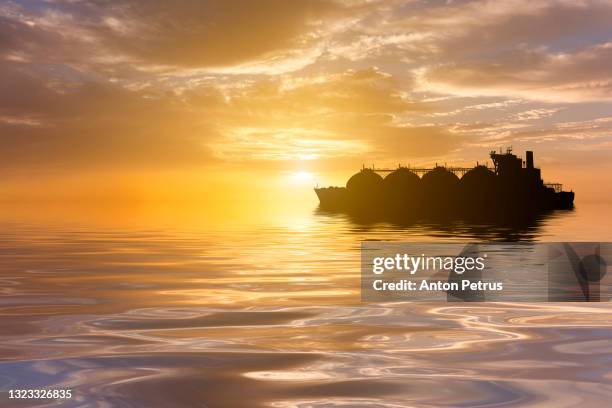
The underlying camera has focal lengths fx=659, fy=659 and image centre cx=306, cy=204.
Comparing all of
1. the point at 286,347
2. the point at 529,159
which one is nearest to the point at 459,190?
the point at 529,159

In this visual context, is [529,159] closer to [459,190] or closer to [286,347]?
[459,190]

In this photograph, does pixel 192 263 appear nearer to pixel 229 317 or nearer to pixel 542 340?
pixel 229 317

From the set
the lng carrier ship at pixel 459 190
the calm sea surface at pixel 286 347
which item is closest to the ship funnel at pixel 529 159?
the lng carrier ship at pixel 459 190

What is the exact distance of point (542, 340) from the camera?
438 inches

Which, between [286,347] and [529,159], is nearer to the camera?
[286,347]

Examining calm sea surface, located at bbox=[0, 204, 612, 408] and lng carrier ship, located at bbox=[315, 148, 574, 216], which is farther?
lng carrier ship, located at bbox=[315, 148, 574, 216]

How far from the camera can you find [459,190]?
142500mm

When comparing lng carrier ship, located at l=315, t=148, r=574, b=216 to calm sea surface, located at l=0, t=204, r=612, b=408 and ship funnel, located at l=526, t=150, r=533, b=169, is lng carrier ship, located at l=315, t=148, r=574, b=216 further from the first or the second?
calm sea surface, located at l=0, t=204, r=612, b=408

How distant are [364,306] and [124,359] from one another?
676 centimetres

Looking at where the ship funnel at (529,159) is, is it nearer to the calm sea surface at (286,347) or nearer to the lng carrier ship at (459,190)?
the lng carrier ship at (459,190)

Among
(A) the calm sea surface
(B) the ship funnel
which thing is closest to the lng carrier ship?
(B) the ship funnel

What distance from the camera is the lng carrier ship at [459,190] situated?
141125mm

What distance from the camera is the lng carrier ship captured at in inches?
5556

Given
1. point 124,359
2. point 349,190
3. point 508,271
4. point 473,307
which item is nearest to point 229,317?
point 124,359
